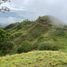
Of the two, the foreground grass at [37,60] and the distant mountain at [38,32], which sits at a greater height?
the foreground grass at [37,60]

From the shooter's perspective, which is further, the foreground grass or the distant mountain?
the distant mountain

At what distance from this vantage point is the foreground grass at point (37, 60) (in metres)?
19.2

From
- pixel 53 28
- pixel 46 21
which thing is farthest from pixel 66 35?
pixel 46 21

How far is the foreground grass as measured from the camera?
1917 cm

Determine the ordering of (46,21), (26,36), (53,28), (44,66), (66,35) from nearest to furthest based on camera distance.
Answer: (44,66)
(66,35)
(26,36)
(53,28)
(46,21)

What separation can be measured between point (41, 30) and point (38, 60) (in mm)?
136298

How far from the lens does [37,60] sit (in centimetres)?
2005

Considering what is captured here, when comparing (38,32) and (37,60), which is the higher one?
(37,60)

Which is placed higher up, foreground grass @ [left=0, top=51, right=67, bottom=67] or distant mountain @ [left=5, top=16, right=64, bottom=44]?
foreground grass @ [left=0, top=51, right=67, bottom=67]

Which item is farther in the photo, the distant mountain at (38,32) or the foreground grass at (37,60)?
the distant mountain at (38,32)

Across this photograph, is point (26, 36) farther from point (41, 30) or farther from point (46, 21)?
point (46, 21)

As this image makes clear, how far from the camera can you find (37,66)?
18.9m

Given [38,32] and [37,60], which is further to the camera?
[38,32]

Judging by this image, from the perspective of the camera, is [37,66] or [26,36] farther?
[26,36]
